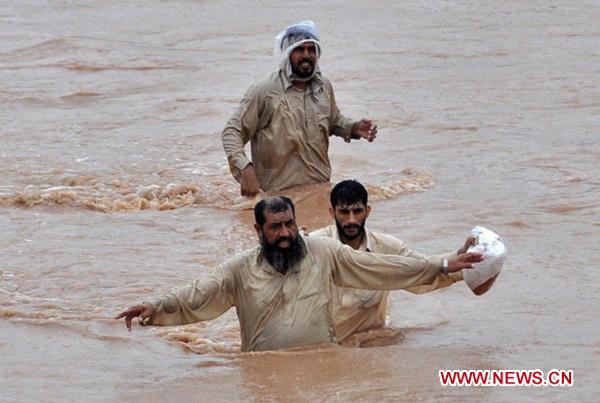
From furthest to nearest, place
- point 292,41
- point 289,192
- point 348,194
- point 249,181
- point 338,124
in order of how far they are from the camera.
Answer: point 289,192, point 338,124, point 249,181, point 292,41, point 348,194

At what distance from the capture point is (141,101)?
18547 mm

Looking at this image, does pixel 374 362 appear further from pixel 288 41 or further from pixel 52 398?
pixel 288 41

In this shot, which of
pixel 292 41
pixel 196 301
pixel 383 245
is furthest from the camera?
pixel 292 41

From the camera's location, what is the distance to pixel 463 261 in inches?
316

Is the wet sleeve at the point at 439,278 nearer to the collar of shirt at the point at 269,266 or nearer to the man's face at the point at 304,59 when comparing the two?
the collar of shirt at the point at 269,266

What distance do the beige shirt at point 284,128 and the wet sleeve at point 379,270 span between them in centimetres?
357

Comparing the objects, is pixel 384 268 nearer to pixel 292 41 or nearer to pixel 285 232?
pixel 285 232

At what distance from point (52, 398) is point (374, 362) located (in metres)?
1.74

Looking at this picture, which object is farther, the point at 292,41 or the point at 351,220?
the point at 292,41

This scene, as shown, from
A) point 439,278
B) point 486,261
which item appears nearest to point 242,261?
point 439,278

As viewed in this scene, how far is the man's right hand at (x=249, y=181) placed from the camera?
11.6 metres

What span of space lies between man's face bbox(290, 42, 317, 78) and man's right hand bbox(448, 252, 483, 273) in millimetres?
3841

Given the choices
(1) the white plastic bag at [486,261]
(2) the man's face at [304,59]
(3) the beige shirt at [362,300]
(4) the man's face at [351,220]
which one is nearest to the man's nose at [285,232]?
(3) the beige shirt at [362,300]

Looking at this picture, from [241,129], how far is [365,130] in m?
0.98
